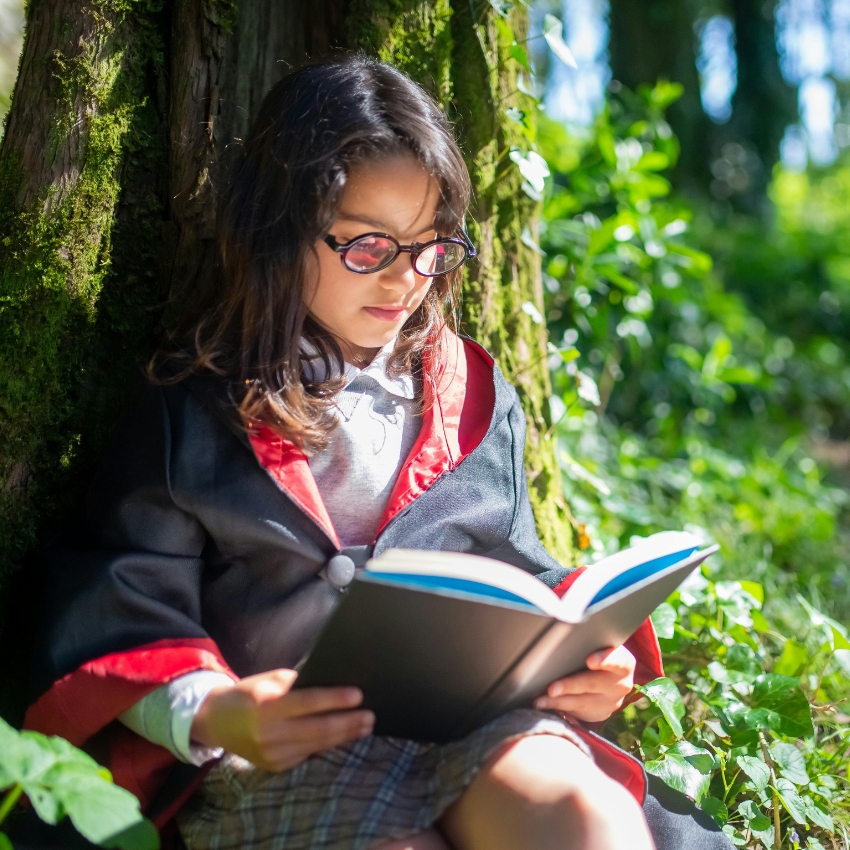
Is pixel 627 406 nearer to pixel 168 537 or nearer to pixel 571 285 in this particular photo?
pixel 571 285

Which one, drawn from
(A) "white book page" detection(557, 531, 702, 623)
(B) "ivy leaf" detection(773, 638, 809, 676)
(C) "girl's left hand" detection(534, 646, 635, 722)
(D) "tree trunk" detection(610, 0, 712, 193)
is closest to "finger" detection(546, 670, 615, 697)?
(C) "girl's left hand" detection(534, 646, 635, 722)

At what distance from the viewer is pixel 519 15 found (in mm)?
2227

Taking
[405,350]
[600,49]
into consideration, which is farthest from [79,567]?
[600,49]

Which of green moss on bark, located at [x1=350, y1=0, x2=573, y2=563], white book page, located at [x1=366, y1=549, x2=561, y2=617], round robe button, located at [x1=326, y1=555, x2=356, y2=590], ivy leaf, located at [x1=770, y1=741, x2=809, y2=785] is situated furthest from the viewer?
green moss on bark, located at [x1=350, y1=0, x2=573, y2=563]

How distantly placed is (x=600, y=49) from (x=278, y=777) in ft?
20.0

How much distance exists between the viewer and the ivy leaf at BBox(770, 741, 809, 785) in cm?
172

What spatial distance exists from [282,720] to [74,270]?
0.92m

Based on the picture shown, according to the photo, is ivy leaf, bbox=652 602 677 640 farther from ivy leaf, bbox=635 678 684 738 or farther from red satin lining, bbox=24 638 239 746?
red satin lining, bbox=24 638 239 746

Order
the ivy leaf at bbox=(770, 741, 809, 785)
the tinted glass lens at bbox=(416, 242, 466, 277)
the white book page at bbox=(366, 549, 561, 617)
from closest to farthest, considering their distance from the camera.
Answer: the white book page at bbox=(366, 549, 561, 617) → the tinted glass lens at bbox=(416, 242, 466, 277) → the ivy leaf at bbox=(770, 741, 809, 785)

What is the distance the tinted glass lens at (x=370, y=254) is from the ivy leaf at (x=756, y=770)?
112 centimetres

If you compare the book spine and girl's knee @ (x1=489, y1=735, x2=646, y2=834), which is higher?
the book spine

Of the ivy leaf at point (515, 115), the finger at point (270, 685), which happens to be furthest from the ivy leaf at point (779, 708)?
the ivy leaf at point (515, 115)

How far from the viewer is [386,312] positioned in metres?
1.53

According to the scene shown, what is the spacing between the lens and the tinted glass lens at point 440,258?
150 centimetres
